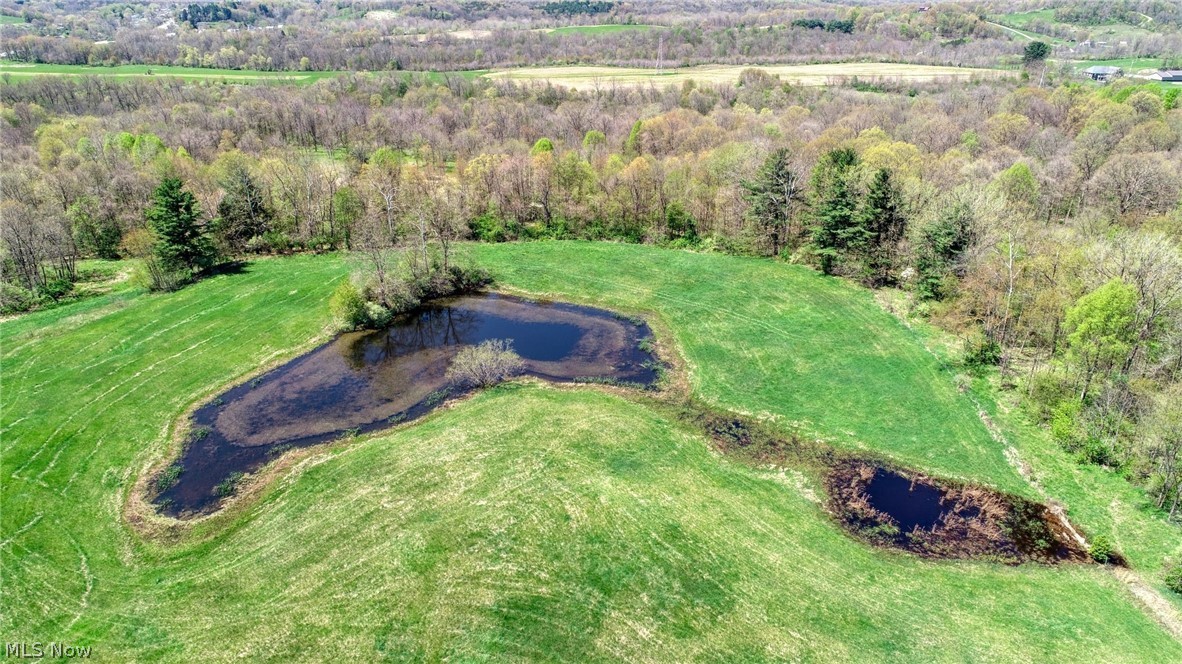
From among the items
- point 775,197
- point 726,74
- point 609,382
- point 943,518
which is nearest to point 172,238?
point 609,382

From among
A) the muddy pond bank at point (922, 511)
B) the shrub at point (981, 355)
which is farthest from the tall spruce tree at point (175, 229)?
the shrub at point (981, 355)

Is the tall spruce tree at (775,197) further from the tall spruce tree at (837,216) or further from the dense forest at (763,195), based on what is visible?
the tall spruce tree at (837,216)

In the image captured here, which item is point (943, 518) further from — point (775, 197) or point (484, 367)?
point (775, 197)

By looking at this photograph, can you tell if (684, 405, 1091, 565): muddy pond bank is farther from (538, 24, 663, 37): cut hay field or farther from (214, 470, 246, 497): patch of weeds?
(538, 24, 663, 37): cut hay field

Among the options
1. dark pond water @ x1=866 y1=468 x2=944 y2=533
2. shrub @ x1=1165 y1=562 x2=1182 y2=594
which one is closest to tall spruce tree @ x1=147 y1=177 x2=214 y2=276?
dark pond water @ x1=866 y1=468 x2=944 y2=533

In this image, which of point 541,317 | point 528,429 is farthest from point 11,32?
point 528,429

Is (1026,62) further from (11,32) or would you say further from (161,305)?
(11,32)
